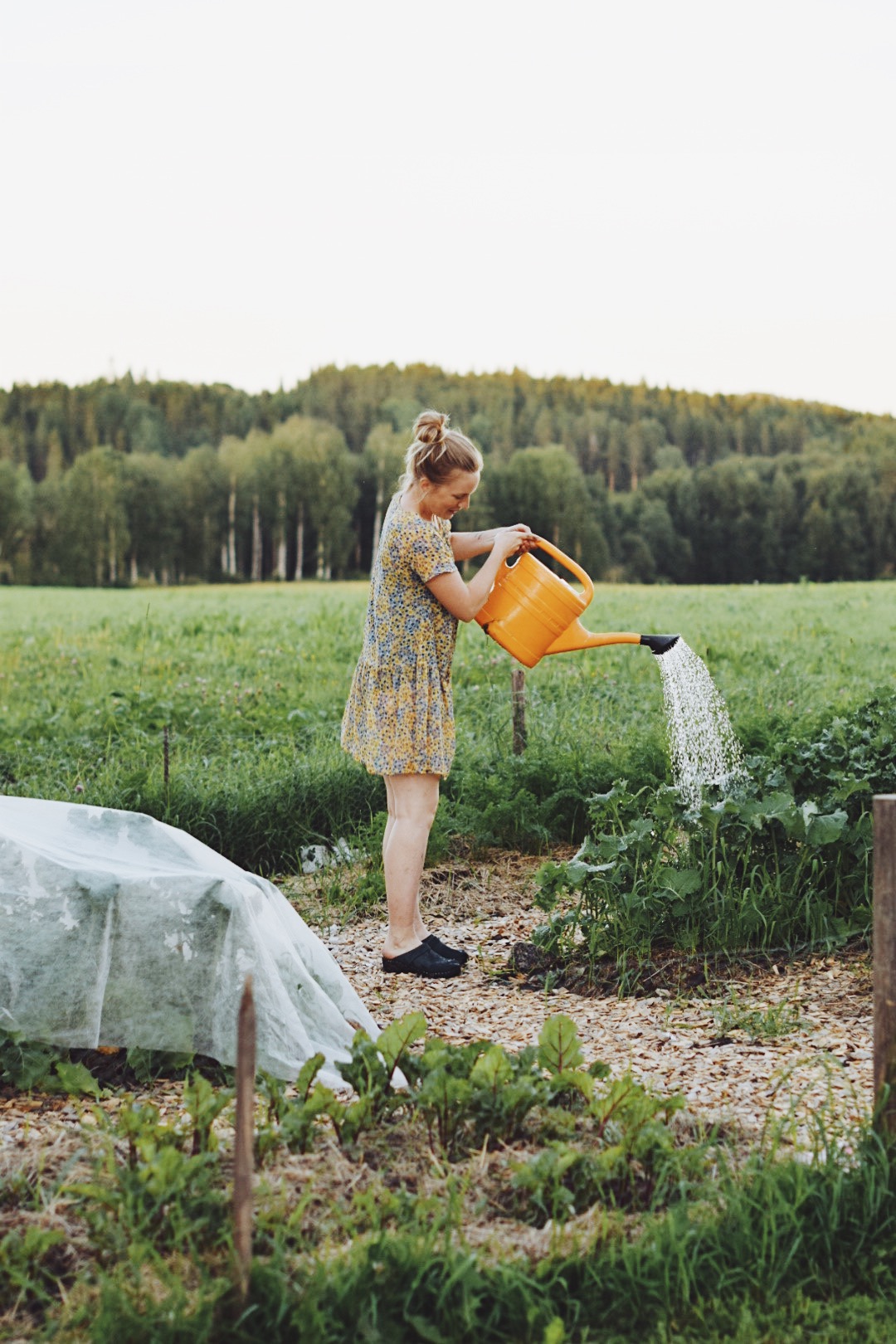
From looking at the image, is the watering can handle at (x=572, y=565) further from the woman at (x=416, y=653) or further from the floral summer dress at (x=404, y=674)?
the floral summer dress at (x=404, y=674)

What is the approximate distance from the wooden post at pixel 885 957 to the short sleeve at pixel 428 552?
6.07 ft

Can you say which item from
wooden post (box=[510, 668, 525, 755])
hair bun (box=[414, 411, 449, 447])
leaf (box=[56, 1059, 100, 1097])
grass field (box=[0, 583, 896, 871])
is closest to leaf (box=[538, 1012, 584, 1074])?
leaf (box=[56, 1059, 100, 1097])

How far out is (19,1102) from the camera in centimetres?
302

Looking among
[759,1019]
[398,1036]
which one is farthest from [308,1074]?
[759,1019]

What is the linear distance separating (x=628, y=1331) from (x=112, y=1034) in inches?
62.6

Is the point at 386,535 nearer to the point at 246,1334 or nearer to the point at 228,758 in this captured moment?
the point at 246,1334

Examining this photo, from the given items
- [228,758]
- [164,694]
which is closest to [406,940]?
[228,758]

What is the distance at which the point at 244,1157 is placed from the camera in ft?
6.62

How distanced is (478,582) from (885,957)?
1928 mm

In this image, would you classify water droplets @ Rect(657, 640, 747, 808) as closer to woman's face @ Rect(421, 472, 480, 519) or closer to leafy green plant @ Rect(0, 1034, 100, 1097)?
woman's face @ Rect(421, 472, 480, 519)

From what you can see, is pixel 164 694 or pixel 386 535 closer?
pixel 386 535

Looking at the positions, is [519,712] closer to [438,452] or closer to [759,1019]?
[438,452]

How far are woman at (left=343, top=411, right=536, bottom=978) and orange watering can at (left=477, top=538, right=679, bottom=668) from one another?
9cm

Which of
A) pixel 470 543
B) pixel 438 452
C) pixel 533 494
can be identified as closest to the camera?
pixel 438 452
